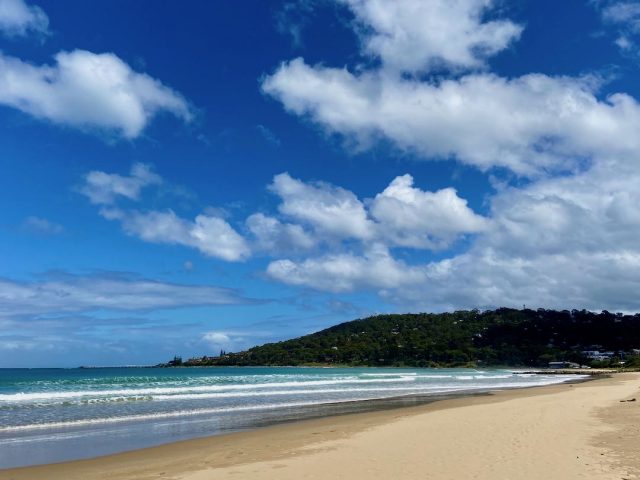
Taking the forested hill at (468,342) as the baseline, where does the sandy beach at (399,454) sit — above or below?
below

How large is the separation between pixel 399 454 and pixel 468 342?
465ft

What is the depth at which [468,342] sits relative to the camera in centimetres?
14538

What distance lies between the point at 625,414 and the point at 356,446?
10819 millimetres

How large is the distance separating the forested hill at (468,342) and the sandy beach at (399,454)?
106 meters

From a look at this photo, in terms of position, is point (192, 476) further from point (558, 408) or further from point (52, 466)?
point (558, 408)

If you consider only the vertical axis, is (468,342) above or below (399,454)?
above

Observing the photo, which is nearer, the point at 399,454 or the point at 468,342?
the point at 399,454

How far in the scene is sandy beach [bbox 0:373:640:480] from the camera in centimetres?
945

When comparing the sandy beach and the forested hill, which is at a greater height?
the forested hill

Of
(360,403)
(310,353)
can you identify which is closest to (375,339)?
(310,353)

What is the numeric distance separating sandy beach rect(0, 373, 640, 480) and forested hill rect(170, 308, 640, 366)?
347ft

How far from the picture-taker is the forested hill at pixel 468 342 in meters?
129

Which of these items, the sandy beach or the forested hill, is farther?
the forested hill

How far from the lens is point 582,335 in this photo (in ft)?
481
